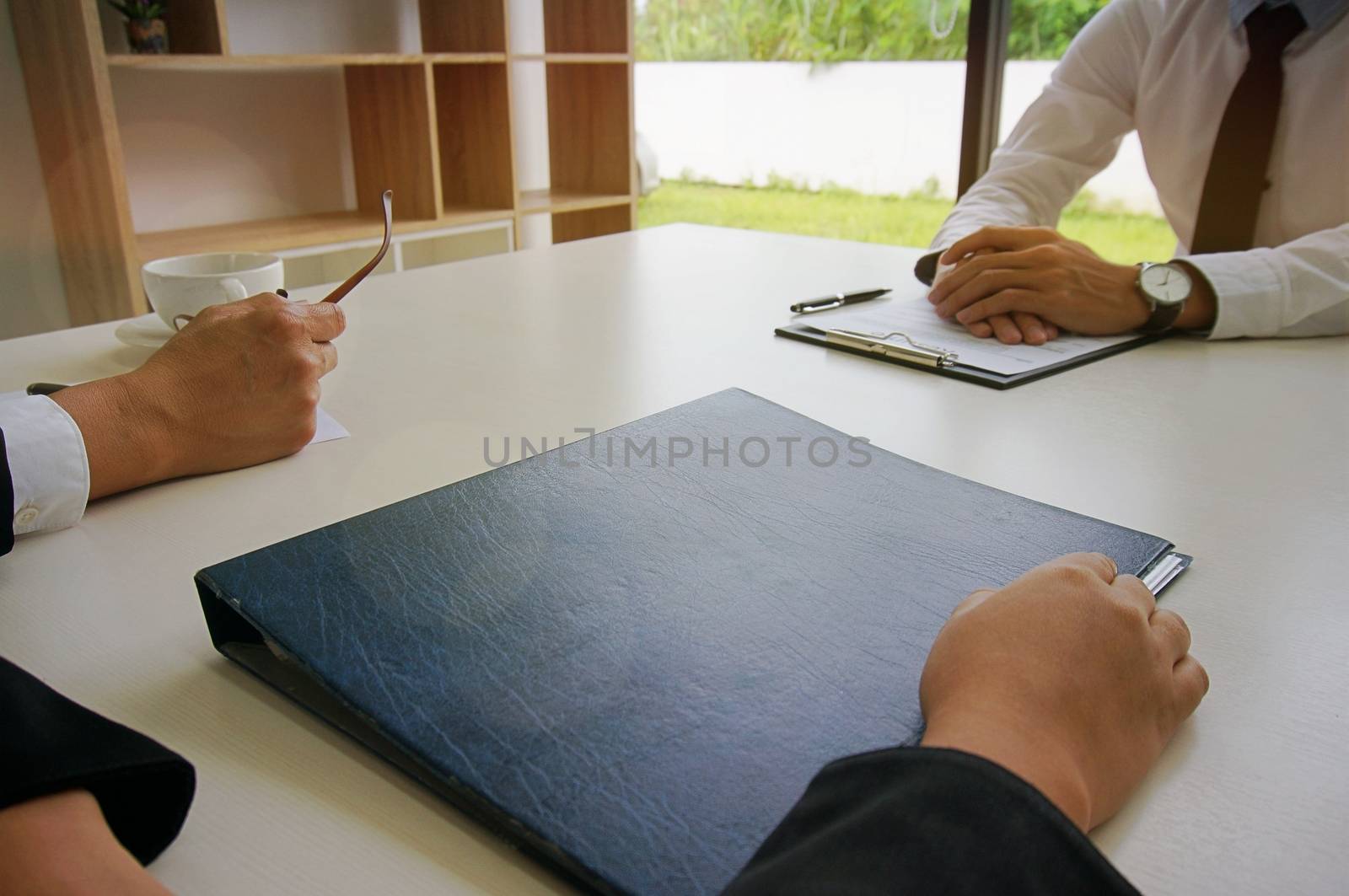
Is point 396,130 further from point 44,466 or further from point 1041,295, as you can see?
point 44,466

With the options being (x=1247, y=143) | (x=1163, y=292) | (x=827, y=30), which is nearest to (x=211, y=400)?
(x=1163, y=292)

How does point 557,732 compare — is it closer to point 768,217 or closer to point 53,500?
point 53,500

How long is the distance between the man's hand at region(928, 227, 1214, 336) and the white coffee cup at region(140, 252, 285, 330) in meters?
0.72

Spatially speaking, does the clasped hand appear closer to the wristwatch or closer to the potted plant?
the wristwatch

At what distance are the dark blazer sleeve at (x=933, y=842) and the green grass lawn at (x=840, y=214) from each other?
2.87m

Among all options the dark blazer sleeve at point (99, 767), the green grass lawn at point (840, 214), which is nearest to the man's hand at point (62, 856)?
the dark blazer sleeve at point (99, 767)

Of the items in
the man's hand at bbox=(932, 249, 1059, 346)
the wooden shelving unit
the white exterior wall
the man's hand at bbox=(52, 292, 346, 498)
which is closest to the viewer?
the man's hand at bbox=(52, 292, 346, 498)

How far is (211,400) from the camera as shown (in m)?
0.72

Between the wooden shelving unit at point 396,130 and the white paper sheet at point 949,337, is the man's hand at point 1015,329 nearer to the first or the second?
the white paper sheet at point 949,337

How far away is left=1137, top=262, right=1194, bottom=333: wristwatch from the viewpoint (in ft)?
3.42

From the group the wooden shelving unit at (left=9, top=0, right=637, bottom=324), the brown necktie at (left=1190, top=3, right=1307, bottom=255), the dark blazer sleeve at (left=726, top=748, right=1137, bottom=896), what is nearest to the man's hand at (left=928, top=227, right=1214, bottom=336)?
the brown necktie at (left=1190, top=3, right=1307, bottom=255)

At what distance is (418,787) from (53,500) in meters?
0.39

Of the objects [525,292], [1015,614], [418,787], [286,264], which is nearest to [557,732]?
[418,787]

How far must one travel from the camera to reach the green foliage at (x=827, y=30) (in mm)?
2627
